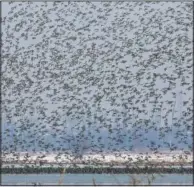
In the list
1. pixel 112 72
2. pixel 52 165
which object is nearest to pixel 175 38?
pixel 112 72

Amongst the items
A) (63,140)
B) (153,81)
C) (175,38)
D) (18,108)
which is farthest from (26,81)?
(175,38)

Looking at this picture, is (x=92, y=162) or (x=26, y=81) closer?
(x=26, y=81)

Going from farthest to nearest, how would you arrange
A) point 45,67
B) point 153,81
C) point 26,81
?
point 45,67 → point 26,81 → point 153,81

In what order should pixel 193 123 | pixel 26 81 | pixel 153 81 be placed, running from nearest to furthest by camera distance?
pixel 193 123 → pixel 153 81 → pixel 26 81

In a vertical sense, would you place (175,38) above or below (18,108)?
above

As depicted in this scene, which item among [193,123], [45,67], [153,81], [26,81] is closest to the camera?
[193,123]

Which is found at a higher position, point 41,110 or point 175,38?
point 175,38

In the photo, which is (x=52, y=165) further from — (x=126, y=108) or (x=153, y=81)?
(x=153, y=81)

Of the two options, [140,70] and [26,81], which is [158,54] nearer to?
[140,70]

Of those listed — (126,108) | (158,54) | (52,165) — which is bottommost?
(52,165)
